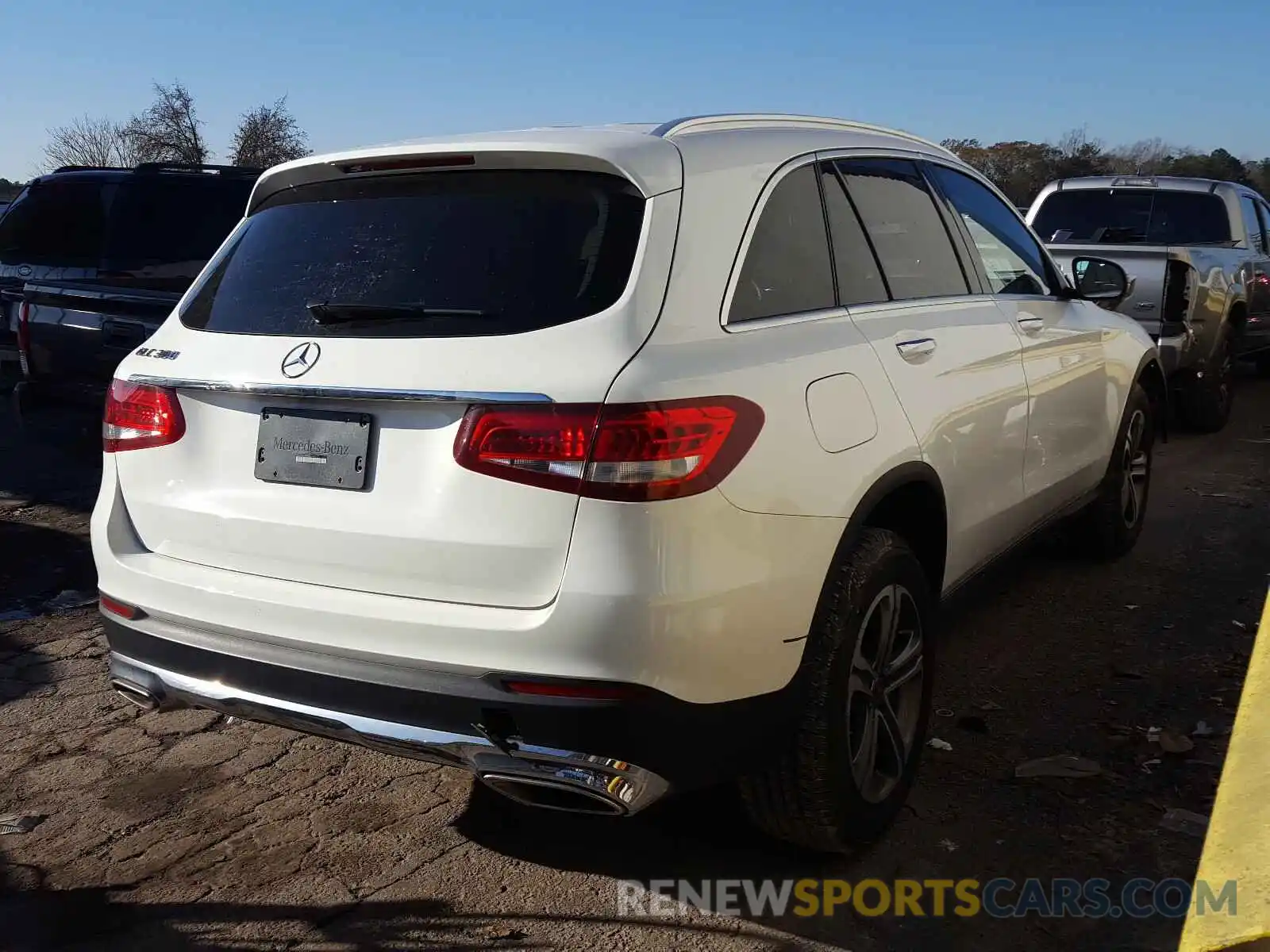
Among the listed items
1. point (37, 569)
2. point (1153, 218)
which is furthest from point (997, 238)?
point (1153, 218)

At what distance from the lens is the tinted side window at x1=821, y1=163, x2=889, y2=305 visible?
10.7 ft

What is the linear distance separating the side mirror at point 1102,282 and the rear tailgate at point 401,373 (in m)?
3.02

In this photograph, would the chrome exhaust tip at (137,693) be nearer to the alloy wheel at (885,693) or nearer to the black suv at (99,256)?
the alloy wheel at (885,693)

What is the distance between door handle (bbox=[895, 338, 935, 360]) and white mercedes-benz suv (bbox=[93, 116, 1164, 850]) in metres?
0.02

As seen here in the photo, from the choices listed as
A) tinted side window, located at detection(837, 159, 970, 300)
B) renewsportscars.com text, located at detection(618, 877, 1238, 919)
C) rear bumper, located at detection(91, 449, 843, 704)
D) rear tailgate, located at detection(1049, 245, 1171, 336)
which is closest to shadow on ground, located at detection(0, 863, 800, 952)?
renewsportscars.com text, located at detection(618, 877, 1238, 919)

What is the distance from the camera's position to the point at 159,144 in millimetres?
37875

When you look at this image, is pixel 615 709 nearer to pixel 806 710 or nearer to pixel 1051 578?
pixel 806 710

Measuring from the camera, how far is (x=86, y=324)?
259 inches

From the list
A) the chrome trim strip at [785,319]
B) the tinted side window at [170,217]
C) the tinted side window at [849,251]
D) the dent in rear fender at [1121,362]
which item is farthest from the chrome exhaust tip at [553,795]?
the tinted side window at [170,217]

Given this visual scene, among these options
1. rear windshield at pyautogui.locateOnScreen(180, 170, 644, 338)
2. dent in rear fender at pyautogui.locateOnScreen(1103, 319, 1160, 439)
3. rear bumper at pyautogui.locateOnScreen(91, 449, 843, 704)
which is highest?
rear windshield at pyautogui.locateOnScreen(180, 170, 644, 338)

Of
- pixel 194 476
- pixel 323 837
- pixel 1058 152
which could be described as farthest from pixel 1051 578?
pixel 1058 152

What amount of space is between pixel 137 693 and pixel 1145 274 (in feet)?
23.9

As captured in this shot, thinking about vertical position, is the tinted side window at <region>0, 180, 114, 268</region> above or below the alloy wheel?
above

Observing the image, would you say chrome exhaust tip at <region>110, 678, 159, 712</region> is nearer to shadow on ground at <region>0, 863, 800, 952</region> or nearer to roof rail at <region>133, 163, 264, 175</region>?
shadow on ground at <region>0, 863, 800, 952</region>
